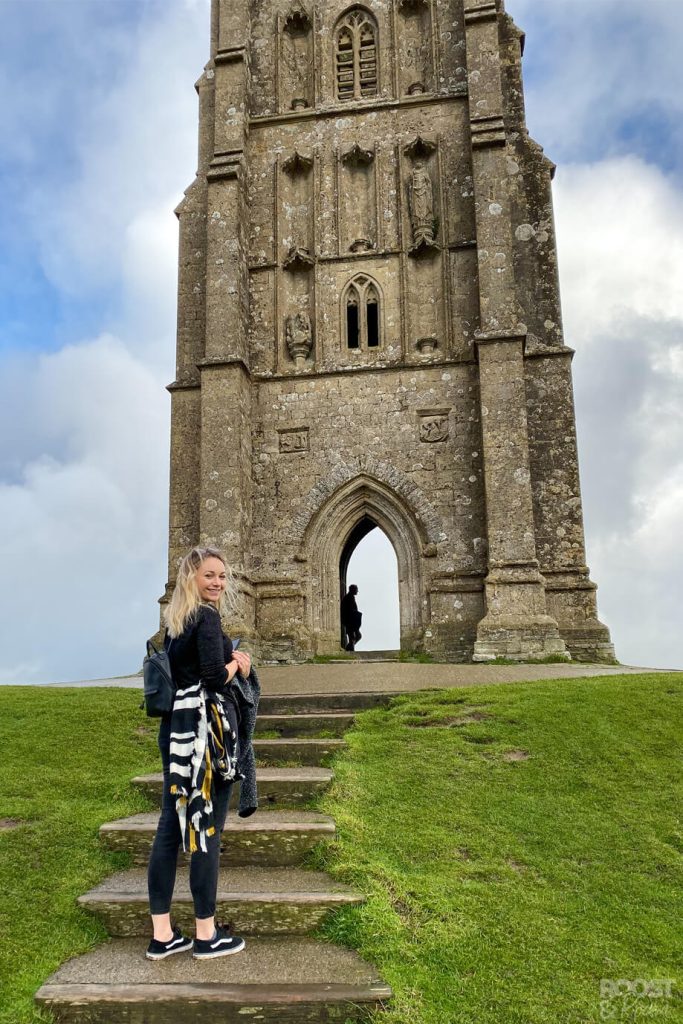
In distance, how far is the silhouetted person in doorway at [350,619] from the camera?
1934cm

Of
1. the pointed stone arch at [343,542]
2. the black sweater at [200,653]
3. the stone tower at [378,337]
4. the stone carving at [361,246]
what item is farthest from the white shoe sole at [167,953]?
the stone carving at [361,246]

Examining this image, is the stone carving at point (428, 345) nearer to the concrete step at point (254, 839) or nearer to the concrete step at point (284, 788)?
the concrete step at point (284, 788)

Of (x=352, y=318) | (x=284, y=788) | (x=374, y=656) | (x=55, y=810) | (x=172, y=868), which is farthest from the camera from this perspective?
(x=352, y=318)

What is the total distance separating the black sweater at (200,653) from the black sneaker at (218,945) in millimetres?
1359

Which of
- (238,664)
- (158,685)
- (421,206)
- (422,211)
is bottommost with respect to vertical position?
(158,685)

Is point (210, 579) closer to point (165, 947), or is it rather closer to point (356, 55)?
point (165, 947)

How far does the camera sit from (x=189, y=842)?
4305 millimetres

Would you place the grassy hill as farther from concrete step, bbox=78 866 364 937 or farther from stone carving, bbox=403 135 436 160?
stone carving, bbox=403 135 436 160

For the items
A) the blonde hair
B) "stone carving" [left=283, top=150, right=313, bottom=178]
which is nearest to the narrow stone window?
"stone carving" [left=283, top=150, right=313, bottom=178]

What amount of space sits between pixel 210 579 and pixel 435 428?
12963mm

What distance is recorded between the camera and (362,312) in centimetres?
1834

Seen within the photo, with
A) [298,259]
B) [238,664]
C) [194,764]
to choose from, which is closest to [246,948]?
[194,764]

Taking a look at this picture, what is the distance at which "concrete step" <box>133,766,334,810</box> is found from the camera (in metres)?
6.62

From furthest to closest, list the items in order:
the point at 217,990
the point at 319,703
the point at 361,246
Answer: the point at 361,246, the point at 319,703, the point at 217,990
